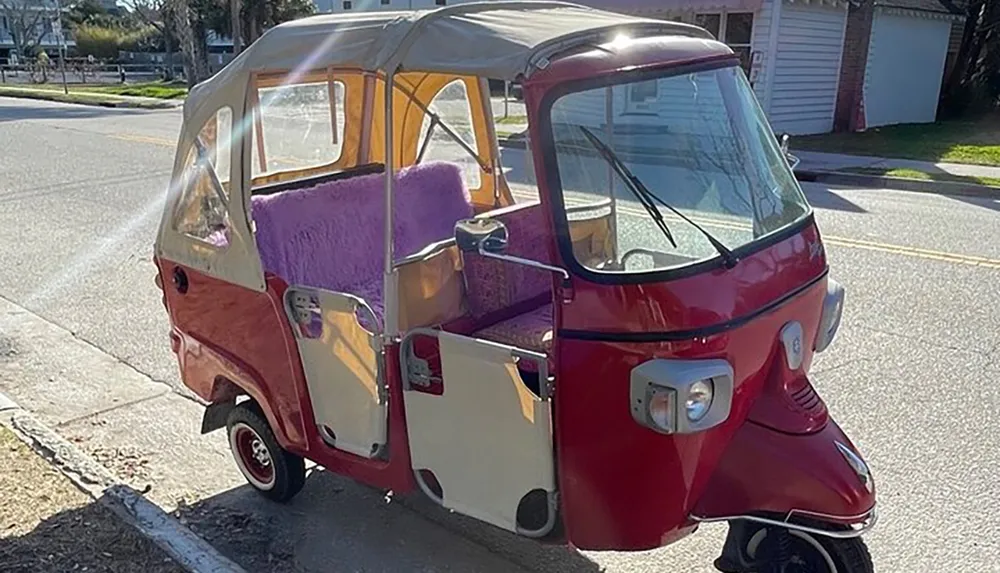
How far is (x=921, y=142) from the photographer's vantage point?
1745cm

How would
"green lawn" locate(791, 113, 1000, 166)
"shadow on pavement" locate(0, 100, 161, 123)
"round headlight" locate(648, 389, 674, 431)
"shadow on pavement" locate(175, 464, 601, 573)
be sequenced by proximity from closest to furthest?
"round headlight" locate(648, 389, 674, 431), "shadow on pavement" locate(175, 464, 601, 573), "green lawn" locate(791, 113, 1000, 166), "shadow on pavement" locate(0, 100, 161, 123)

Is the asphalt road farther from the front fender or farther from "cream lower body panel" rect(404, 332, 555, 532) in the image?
the front fender

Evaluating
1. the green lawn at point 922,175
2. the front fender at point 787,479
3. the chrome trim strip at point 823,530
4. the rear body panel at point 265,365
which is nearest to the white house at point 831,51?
the green lawn at point 922,175

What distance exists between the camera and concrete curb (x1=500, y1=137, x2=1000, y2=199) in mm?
11898

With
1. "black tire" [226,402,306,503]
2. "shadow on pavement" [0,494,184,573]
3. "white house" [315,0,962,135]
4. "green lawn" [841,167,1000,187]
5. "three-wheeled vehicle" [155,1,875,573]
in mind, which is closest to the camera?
"three-wheeled vehicle" [155,1,875,573]

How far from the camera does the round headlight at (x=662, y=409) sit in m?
2.49

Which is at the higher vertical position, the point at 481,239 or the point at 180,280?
the point at 481,239

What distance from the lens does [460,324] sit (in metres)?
3.46

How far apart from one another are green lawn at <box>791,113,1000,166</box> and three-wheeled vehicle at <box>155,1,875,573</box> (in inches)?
533

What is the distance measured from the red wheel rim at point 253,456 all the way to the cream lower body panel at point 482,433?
109cm

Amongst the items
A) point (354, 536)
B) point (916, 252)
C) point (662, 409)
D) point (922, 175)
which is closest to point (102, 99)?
point (922, 175)

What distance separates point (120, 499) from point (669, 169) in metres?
2.72

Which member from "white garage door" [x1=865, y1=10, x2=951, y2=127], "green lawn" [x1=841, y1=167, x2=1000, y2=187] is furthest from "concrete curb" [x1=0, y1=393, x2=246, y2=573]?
"white garage door" [x1=865, y1=10, x2=951, y2=127]

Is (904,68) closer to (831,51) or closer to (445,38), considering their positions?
(831,51)
